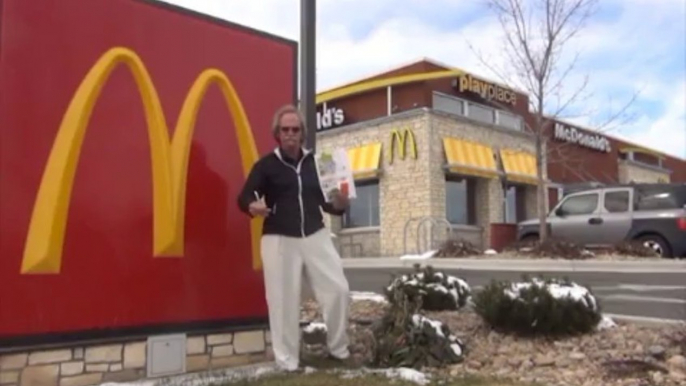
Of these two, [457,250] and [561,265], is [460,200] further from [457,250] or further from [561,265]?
[561,265]

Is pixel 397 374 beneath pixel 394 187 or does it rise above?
beneath

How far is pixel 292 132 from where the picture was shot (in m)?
4.75

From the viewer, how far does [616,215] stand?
1461cm

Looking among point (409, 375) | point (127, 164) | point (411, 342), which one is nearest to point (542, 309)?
point (411, 342)

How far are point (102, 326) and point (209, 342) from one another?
82 centimetres

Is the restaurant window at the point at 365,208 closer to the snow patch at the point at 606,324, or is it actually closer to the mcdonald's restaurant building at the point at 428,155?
the mcdonald's restaurant building at the point at 428,155

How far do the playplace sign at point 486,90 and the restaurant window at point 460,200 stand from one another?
8.88ft

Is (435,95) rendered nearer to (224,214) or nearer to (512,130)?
(512,130)


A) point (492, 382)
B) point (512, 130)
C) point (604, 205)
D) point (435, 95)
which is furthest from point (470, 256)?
point (492, 382)

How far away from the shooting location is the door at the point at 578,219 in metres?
15.0

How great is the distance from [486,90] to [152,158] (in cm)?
1830

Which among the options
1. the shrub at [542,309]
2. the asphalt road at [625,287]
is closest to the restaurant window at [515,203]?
the asphalt road at [625,287]

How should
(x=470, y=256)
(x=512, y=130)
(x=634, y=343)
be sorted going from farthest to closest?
(x=512, y=130), (x=470, y=256), (x=634, y=343)

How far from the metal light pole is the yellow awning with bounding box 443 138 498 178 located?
13.8 meters
